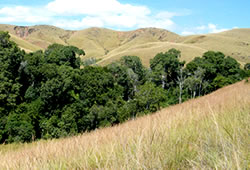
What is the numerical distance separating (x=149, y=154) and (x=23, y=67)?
30.6 m

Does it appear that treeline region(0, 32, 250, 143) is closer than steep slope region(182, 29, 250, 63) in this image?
Yes

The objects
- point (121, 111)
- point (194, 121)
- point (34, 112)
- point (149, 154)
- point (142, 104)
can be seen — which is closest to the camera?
point (149, 154)

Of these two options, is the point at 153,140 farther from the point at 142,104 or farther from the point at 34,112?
the point at 142,104

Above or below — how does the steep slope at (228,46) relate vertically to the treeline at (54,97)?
above

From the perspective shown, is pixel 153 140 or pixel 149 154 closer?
pixel 149 154

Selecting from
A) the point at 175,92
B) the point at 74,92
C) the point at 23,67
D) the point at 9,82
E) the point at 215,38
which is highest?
the point at 215,38

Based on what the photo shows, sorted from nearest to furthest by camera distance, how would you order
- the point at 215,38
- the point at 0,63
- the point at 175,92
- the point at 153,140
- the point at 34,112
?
the point at 153,140 < the point at 0,63 < the point at 34,112 < the point at 175,92 < the point at 215,38

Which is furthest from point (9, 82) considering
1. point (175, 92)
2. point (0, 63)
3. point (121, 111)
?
point (175, 92)

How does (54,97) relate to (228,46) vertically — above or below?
below

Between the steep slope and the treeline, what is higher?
the steep slope

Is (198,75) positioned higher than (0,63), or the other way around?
(0,63)

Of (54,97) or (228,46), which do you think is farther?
(228,46)

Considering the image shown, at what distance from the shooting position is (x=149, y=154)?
2225mm

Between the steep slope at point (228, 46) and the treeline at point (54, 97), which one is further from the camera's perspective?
the steep slope at point (228, 46)
